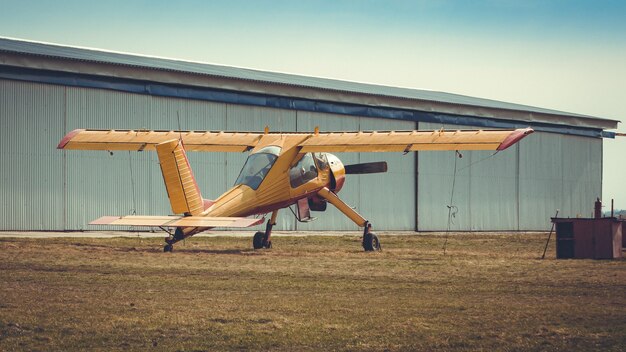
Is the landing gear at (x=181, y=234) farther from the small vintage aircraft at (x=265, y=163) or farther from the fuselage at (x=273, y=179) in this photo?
the fuselage at (x=273, y=179)

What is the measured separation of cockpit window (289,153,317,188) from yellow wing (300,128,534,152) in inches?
23.0

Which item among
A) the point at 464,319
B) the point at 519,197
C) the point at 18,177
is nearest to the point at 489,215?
the point at 519,197

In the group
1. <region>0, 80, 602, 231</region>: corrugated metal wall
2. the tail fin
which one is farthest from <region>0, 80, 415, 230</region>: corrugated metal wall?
the tail fin

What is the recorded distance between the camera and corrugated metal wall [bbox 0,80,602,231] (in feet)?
110

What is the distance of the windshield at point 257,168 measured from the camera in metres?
24.3

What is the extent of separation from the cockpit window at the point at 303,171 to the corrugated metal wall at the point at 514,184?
849 inches

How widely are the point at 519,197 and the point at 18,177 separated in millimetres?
30043

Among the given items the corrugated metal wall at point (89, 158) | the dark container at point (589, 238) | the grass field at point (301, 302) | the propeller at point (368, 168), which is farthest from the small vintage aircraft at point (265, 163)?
the corrugated metal wall at point (89, 158)

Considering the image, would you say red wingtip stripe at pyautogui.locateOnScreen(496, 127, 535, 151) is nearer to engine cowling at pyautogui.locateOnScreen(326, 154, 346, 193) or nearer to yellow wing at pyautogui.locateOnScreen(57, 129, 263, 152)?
engine cowling at pyautogui.locateOnScreen(326, 154, 346, 193)

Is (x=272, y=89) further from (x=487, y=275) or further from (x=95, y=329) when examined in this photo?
(x=95, y=329)

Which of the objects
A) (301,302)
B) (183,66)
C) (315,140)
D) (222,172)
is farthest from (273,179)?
(183,66)

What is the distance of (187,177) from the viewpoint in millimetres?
22172

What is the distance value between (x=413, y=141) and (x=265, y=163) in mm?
4118

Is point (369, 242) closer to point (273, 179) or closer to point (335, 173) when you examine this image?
point (335, 173)
